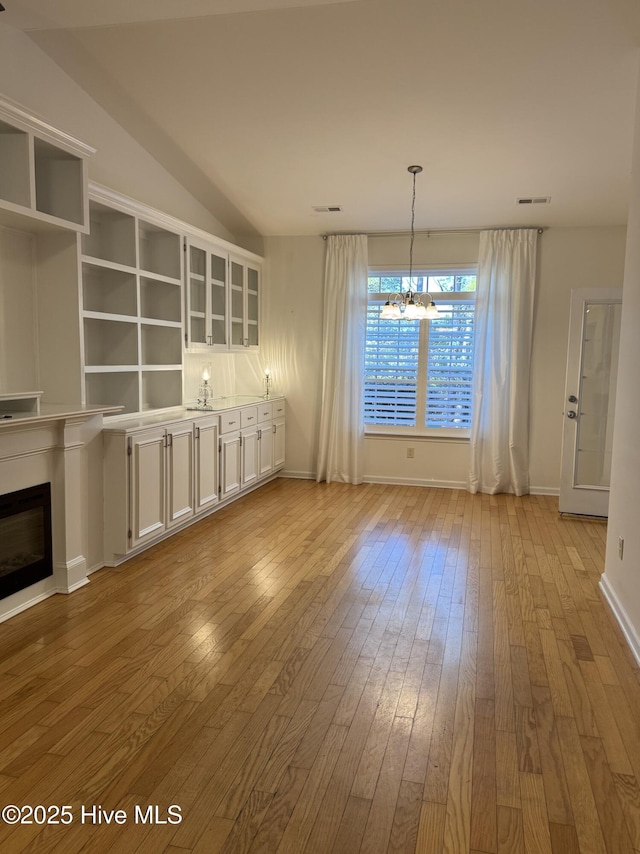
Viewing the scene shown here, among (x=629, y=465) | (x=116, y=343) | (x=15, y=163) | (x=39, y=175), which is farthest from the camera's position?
(x=116, y=343)

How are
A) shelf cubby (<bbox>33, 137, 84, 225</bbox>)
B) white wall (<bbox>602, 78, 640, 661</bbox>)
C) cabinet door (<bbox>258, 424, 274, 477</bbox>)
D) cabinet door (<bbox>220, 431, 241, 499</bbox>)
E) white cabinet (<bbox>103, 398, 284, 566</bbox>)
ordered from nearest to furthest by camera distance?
white wall (<bbox>602, 78, 640, 661</bbox>) → shelf cubby (<bbox>33, 137, 84, 225</bbox>) → white cabinet (<bbox>103, 398, 284, 566</bbox>) → cabinet door (<bbox>220, 431, 241, 499</bbox>) → cabinet door (<bbox>258, 424, 274, 477</bbox>)

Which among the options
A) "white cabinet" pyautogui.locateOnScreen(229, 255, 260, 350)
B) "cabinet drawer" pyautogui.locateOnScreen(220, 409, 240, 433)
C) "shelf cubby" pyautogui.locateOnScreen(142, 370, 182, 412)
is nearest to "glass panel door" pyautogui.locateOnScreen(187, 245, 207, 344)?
"shelf cubby" pyautogui.locateOnScreen(142, 370, 182, 412)

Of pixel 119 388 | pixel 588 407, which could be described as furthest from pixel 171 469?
pixel 588 407

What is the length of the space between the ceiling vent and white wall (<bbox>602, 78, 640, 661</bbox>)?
192 centimetres

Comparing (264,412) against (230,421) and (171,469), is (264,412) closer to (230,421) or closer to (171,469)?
(230,421)

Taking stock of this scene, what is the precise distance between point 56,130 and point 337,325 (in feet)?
12.1

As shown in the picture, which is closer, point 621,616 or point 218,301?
point 621,616

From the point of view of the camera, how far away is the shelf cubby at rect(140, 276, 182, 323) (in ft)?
16.1

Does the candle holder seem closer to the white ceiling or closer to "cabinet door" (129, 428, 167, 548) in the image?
"cabinet door" (129, 428, 167, 548)

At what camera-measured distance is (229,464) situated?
5.46 m

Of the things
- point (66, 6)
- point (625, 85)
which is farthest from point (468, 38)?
point (66, 6)

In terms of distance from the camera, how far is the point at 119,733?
2.23 meters

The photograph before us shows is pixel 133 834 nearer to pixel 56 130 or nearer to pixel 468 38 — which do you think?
pixel 56 130

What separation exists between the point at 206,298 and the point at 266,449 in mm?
1705
